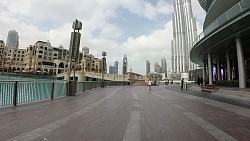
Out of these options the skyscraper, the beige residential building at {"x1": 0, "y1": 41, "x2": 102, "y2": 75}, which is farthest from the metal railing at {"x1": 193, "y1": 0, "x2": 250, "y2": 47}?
the skyscraper

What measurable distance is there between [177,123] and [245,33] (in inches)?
584

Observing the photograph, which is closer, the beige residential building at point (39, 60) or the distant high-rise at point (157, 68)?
the beige residential building at point (39, 60)

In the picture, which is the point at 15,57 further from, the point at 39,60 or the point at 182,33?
the point at 182,33

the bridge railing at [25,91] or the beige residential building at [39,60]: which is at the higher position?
the beige residential building at [39,60]

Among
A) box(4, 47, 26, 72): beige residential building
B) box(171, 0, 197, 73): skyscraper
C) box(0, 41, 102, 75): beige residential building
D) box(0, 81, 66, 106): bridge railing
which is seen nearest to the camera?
box(0, 81, 66, 106): bridge railing

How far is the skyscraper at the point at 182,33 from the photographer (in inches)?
5778

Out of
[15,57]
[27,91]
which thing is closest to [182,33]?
[15,57]

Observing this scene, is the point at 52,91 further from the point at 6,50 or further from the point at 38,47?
the point at 6,50

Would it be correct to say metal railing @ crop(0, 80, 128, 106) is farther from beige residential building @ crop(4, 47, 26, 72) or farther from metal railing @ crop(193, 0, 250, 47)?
beige residential building @ crop(4, 47, 26, 72)

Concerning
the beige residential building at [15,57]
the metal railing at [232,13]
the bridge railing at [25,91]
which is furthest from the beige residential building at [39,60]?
the bridge railing at [25,91]

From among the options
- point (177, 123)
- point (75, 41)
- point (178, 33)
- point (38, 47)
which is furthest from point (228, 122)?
point (178, 33)

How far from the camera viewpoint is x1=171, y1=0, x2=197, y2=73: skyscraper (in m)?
147

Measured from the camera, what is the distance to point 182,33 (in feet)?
503

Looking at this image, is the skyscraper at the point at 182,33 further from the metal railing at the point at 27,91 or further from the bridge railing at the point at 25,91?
the bridge railing at the point at 25,91
